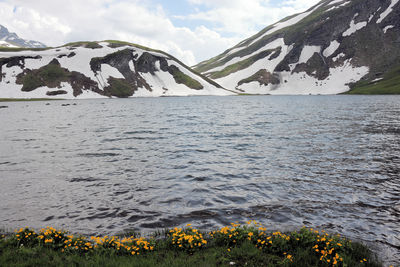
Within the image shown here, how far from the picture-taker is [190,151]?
1073 inches

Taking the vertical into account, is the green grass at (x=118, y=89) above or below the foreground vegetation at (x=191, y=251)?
above

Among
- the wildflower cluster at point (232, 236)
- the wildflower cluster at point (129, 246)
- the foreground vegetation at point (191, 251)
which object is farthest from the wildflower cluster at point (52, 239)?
the wildflower cluster at point (232, 236)

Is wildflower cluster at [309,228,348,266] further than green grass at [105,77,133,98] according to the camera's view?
No

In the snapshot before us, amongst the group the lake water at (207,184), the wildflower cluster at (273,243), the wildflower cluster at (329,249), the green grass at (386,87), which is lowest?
the lake water at (207,184)

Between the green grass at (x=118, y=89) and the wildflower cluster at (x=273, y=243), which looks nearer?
the wildflower cluster at (x=273, y=243)

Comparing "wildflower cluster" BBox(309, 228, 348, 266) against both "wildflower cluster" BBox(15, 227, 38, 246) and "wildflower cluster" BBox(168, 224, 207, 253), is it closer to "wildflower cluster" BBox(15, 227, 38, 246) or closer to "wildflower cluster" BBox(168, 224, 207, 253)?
"wildflower cluster" BBox(168, 224, 207, 253)

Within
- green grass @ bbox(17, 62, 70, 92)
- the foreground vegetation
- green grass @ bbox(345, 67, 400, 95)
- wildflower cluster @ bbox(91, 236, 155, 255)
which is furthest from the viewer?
green grass @ bbox(17, 62, 70, 92)

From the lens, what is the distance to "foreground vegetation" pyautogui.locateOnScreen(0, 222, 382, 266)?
8.55m

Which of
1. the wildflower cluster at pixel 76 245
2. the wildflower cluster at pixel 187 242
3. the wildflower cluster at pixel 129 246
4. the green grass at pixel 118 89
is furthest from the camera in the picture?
the green grass at pixel 118 89

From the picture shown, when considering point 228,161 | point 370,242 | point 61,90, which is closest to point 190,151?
point 228,161

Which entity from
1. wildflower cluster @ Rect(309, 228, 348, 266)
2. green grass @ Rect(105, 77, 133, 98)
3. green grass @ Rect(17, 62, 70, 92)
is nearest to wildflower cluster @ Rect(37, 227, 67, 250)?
wildflower cluster @ Rect(309, 228, 348, 266)

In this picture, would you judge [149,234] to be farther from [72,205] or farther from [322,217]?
[322,217]

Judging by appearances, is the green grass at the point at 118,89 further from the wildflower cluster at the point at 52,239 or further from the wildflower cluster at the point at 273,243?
the wildflower cluster at the point at 273,243

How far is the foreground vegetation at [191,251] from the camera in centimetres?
855
